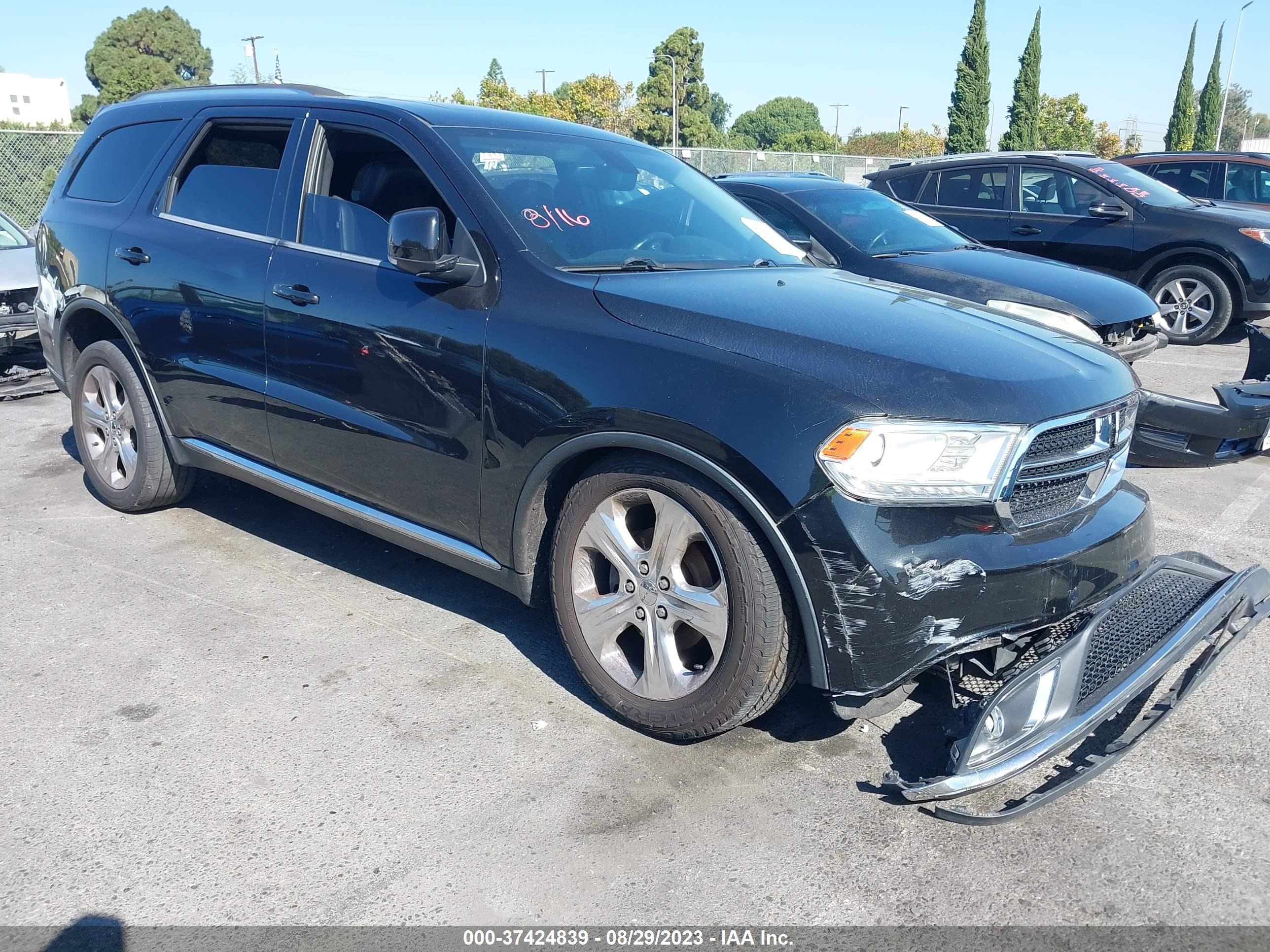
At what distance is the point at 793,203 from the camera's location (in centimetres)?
759

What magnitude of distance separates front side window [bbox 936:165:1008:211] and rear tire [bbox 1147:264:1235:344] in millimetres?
1722

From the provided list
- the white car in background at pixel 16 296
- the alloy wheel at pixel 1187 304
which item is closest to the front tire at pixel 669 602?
the white car in background at pixel 16 296

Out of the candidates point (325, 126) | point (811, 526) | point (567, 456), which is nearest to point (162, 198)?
point (325, 126)

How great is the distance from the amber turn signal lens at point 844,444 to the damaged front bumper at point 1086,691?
70 cm

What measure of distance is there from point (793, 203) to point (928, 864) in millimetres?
5805

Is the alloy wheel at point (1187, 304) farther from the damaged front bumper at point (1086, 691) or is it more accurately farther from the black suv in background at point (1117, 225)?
the damaged front bumper at point (1086, 691)

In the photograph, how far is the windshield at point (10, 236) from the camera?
9219 mm

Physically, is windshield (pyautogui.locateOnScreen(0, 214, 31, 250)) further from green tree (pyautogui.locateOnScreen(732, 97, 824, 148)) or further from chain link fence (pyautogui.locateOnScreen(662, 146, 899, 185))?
green tree (pyautogui.locateOnScreen(732, 97, 824, 148))

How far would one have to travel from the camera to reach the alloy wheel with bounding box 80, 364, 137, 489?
495 cm

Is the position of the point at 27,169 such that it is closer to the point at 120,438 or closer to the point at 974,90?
the point at 120,438

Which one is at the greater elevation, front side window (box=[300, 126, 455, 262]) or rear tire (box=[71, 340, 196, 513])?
front side window (box=[300, 126, 455, 262])

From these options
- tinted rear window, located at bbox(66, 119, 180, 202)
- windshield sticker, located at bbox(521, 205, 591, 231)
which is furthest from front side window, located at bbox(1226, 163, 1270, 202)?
tinted rear window, located at bbox(66, 119, 180, 202)

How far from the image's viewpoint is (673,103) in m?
65.4

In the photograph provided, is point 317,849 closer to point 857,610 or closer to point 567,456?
point 567,456
